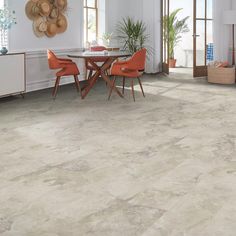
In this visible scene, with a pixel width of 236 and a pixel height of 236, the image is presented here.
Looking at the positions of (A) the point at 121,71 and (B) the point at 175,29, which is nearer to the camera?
(A) the point at 121,71

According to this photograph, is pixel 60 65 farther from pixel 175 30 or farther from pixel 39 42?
pixel 175 30

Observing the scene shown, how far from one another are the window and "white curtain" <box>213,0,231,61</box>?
2.92m

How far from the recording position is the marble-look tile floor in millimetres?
2537

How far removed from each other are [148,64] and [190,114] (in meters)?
4.98

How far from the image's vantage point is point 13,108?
6.31 m

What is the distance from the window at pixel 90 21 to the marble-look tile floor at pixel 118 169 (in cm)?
345

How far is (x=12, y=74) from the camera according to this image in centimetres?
689

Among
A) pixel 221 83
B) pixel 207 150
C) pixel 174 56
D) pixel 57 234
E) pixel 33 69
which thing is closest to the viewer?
pixel 57 234

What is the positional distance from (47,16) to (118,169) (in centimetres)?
528

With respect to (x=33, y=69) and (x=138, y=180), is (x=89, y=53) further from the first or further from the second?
(x=138, y=180)

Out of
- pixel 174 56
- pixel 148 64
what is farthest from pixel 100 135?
pixel 174 56

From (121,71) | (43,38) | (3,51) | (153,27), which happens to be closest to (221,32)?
(153,27)

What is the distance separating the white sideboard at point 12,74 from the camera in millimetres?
6721

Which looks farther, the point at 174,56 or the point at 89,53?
the point at 174,56
